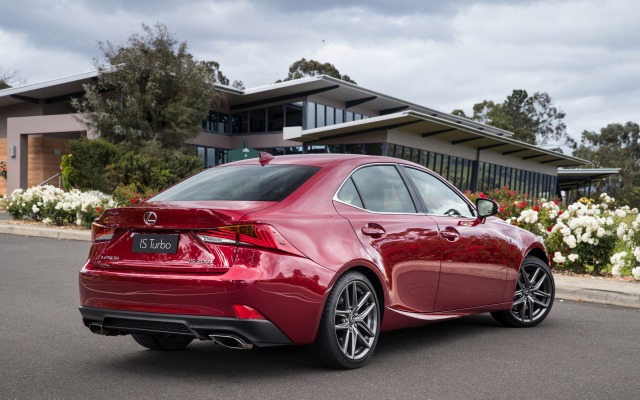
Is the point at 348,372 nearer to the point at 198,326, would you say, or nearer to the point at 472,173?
the point at 198,326

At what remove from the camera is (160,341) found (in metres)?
5.59

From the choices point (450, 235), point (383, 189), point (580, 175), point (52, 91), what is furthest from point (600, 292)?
point (580, 175)

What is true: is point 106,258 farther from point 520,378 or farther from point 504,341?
point 504,341

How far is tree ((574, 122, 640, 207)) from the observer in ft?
278

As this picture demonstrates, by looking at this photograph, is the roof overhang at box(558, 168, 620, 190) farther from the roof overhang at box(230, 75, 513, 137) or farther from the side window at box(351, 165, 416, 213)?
the side window at box(351, 165, 416, 213)

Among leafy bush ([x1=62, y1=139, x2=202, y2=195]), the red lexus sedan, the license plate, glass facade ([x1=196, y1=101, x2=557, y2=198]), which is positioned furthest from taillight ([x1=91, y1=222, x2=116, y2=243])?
glass facade ([x1=196, y1=101, x2=557, y2=198])

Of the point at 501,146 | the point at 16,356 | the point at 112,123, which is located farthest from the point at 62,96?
the point at 16,356

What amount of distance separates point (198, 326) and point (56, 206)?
54.0 ft

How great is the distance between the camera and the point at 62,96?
3931cm

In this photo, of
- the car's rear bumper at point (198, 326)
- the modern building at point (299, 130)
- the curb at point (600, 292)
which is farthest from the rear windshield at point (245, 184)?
the modern building at point (299, 130)

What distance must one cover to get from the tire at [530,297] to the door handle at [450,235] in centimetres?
118

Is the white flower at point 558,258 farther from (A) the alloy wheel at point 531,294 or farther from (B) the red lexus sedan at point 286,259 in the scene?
(B) the red lexus sedan at point 286,259

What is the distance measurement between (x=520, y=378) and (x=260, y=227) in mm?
2034

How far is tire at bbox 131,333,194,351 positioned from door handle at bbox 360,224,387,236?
1.60 meters
